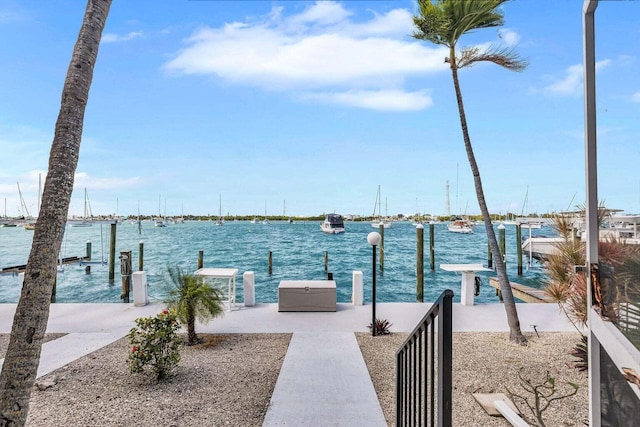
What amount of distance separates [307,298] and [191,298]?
2.75m

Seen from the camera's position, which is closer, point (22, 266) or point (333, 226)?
point (22, 266)

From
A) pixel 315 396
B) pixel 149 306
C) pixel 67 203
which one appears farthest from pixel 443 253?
pixel 67 203

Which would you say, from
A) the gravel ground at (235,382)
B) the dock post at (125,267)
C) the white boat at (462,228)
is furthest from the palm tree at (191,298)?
the white boat at (462,228)

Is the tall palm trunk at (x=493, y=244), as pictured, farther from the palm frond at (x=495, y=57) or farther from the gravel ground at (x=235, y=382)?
the gravel ground at (x=235, y=382)

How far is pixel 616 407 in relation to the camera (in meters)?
1.61

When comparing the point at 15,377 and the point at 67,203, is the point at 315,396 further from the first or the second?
the point at 67,203

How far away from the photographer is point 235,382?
425 cm

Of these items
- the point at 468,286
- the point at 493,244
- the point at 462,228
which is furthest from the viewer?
the point at 462,228

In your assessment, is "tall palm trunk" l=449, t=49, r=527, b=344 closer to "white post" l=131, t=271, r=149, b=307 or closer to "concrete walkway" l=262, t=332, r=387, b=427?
"concrete walkway" l=262, t=332, r=387, b=427

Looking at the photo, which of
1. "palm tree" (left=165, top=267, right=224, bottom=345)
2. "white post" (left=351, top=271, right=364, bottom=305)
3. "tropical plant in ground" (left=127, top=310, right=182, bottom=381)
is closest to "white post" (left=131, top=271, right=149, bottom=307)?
"palm tree" (left=165, top=267, right=224, bottom=345)

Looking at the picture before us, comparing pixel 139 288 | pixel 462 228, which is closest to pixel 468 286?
pixel 139 288

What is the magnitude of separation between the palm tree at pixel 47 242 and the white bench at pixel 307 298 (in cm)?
525

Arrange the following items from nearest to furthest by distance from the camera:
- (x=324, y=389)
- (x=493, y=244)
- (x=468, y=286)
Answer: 1. (x=324, y=389)
2. (x=493, y=244)
3. (x=468, y=286)

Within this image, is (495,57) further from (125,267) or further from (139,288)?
(125,267)
